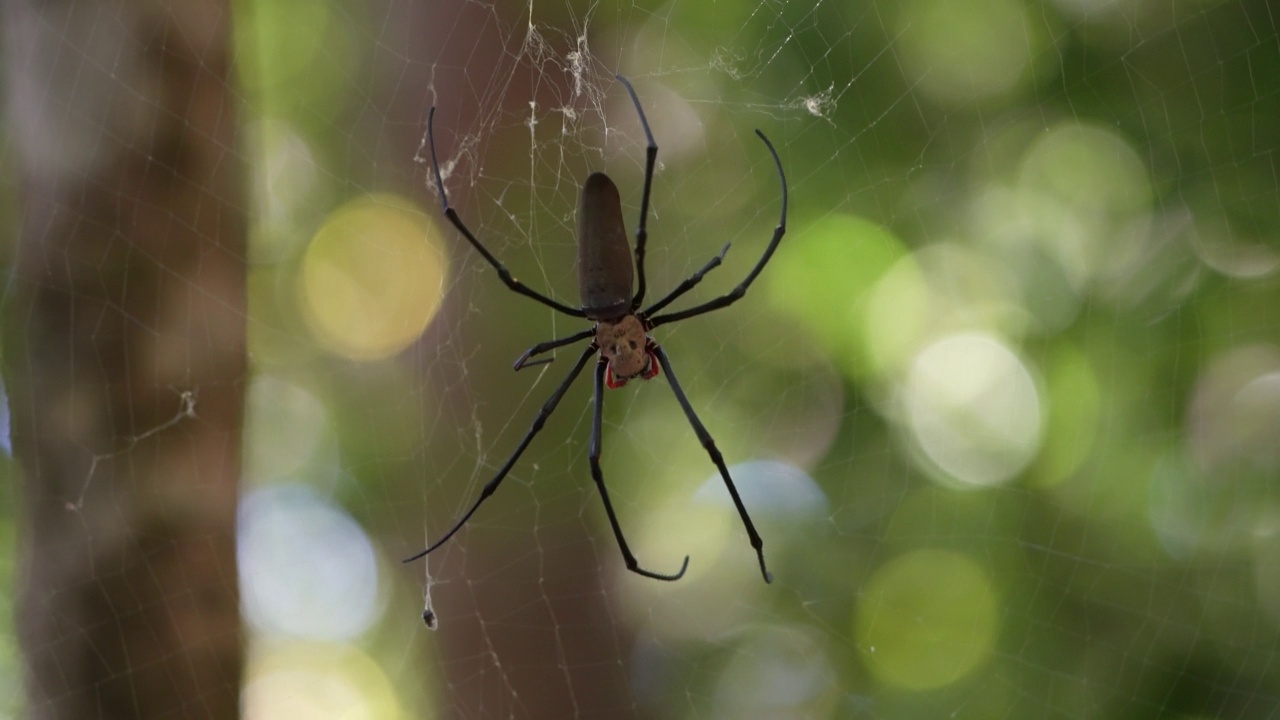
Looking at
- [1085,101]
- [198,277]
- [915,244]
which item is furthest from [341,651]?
[1085,101]

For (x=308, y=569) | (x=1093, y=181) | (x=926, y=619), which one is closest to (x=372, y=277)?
(x=308, y=569)

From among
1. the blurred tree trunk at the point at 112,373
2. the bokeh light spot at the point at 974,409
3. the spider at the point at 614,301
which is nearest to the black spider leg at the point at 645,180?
the spider at the point at 614,301

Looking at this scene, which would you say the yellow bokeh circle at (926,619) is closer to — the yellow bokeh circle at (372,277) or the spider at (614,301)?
the spider at (614,301)

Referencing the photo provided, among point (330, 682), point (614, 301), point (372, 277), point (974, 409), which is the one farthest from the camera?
point (330, 682)

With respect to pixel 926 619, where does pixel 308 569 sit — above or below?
above

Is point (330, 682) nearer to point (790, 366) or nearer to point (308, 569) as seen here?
point (308, 569)

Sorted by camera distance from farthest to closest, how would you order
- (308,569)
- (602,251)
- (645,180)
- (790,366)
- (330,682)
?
(330,682) → (308,569) → (790,366) → (602,251) → (645,180)
